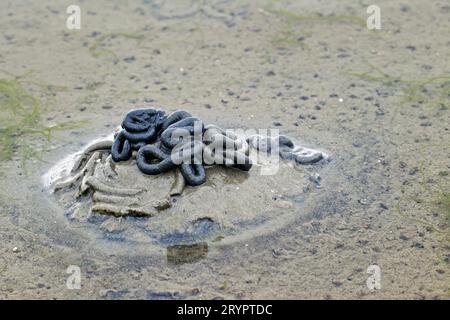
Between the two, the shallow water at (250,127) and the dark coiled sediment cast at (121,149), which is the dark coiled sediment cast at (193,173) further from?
the dark coiled sediment cast at (121,149)

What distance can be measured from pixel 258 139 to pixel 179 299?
2442mm

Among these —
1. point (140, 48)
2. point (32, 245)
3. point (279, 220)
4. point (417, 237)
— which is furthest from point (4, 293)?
point (140, 48)

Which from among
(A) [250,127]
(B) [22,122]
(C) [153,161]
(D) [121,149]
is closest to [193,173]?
(C) [153,161]

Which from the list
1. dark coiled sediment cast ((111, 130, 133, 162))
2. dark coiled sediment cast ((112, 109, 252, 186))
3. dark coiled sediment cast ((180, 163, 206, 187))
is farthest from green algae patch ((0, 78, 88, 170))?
dark coiled sediment cast ((180, 163, 206, 187))

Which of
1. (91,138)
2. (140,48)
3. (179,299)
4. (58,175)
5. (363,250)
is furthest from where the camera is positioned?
(140,48)

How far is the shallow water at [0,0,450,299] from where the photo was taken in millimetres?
6746

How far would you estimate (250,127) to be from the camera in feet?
29.1

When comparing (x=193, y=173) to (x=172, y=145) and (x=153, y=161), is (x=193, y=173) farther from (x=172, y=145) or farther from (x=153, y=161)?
(x=153, y=161)

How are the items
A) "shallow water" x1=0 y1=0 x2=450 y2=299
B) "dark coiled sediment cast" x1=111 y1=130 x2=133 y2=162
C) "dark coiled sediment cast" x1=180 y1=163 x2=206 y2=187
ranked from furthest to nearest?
"dark coiled sediment cast" x1=111 y1=130 x2=133 y2=162
"dark coiled sediment cast" x1=180 y1=163 x2=206 y2=187
"shallow water" x1=0 y1=0 x2=450 y2=299

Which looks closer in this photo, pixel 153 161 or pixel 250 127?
pixel 153 161

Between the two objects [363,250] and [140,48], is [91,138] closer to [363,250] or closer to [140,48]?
[140,48]

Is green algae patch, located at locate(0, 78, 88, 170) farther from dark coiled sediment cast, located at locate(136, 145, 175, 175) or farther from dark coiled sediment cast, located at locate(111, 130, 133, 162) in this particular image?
dark coiled sediment cast, located at locate(136, 145, 175, 175)

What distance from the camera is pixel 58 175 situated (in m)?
8.14

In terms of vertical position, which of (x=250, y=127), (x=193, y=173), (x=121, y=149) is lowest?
(x=193, y=173)
